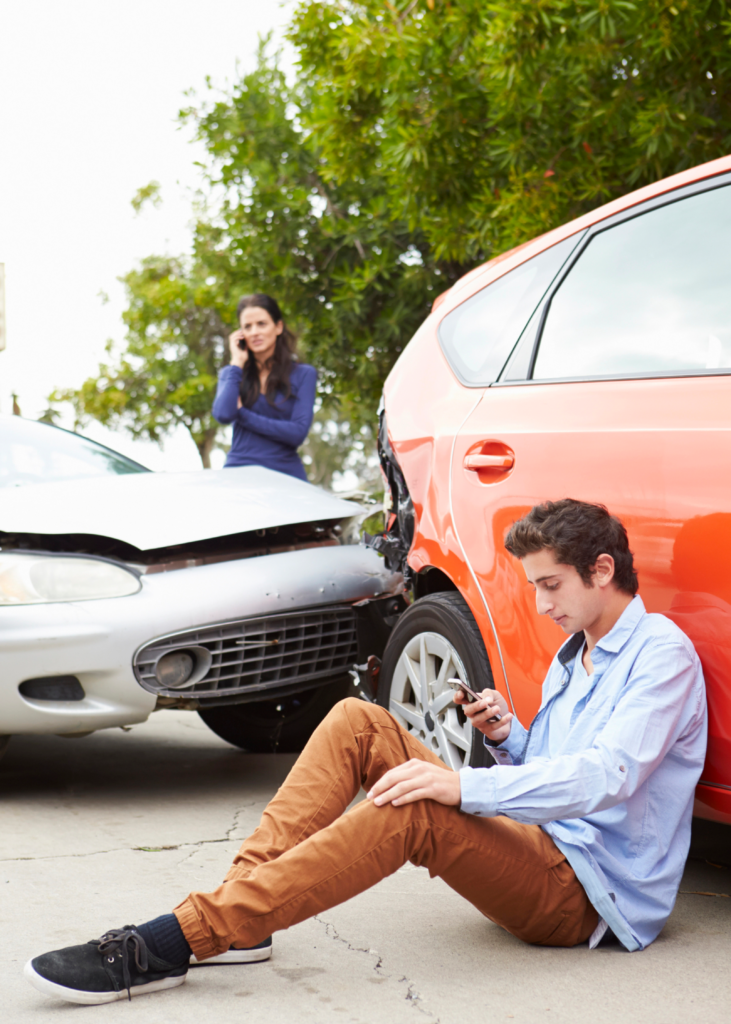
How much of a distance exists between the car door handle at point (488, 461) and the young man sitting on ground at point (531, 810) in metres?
0.52

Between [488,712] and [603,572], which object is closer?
[603,572]

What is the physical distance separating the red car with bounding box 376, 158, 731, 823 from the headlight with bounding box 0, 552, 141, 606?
0.97 metres

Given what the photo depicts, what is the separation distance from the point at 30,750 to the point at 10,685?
5.17 ft

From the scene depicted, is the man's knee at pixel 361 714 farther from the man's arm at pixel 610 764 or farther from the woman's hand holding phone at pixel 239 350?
the woman's hand holding phone at pixel 239 350

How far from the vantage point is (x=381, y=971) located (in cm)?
239

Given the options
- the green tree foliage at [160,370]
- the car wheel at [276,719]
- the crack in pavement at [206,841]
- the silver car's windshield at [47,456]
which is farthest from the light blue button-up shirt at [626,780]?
the green tree foliage at [160,370]

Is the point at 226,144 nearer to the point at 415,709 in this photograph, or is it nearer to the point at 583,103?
the point at 583,103

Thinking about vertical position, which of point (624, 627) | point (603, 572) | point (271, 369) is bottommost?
point (624, 627)

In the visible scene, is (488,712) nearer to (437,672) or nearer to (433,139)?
(437,672)

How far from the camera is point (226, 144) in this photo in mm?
11242

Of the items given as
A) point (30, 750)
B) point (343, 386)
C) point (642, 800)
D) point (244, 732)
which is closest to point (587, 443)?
point (642, 800)

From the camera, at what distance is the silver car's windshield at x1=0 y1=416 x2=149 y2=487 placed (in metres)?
4.85

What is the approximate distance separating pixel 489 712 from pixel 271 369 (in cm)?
338

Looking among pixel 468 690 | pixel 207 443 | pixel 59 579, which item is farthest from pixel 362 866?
pixel 207 443
